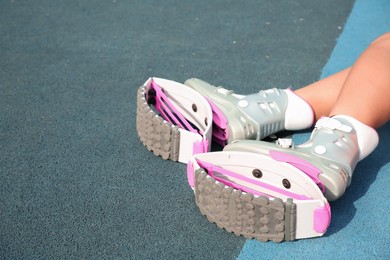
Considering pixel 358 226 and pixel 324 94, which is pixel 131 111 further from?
pixel 358 226

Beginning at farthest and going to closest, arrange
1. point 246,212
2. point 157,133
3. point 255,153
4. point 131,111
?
1. point 131,111
2. point 157,133
3. point 255,153
4. point 246,212

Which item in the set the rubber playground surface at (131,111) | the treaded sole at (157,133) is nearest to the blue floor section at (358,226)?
the rubber playground surface at (131,111)

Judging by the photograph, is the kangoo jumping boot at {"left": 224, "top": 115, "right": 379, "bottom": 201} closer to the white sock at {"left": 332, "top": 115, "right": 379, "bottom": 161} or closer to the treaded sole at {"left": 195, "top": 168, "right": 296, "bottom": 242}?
the white sock at {"left": 332, "top": 115, "right": 379, "bottom": 161}

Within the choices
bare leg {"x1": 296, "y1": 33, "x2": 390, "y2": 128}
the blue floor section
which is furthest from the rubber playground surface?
bare leg {"x1": 296, "y1": 33, "x2": 390, "y2": 128}

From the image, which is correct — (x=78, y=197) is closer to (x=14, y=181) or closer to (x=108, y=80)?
(x=14, y=181)

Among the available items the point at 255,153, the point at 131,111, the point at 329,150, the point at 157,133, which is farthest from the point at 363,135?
the point at 131,111

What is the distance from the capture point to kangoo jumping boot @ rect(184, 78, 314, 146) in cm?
134

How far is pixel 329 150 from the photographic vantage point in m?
1.21

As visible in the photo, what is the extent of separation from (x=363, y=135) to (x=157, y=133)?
1.37 ft

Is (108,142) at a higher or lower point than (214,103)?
lower

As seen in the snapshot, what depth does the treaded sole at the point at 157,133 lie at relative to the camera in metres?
1.29

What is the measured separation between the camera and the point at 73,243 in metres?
1.13

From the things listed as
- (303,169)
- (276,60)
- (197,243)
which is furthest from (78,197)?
(276,60)

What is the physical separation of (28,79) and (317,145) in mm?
858
